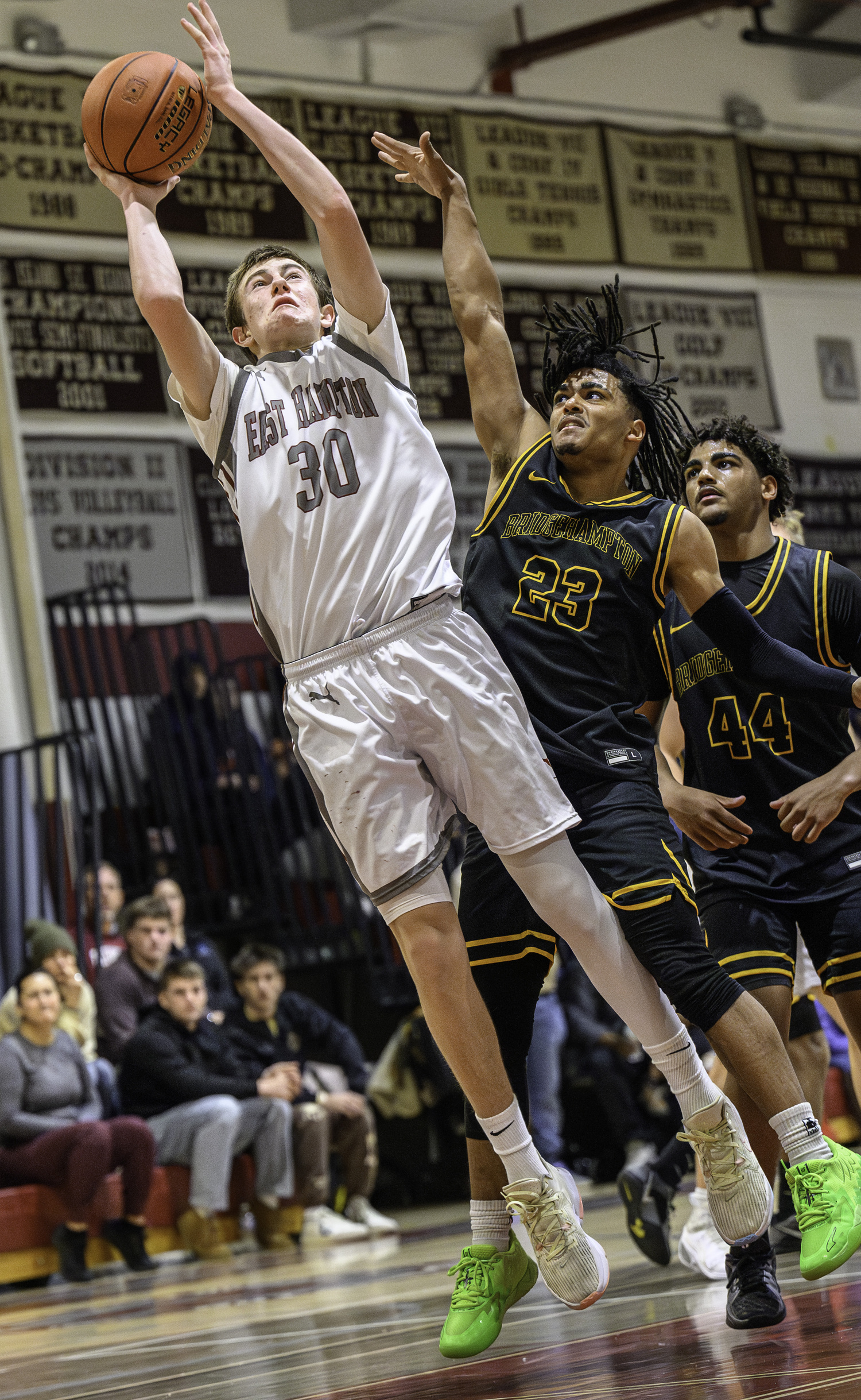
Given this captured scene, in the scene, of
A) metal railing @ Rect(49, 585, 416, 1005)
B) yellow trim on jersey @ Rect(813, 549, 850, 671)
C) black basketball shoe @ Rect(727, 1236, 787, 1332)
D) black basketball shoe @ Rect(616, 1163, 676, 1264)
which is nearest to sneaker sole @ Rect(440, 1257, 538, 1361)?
black basketball shoe @ Rect(727, 1236, 787, 1332)

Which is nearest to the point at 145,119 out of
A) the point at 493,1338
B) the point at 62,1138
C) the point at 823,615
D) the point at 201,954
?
the point at 823,615

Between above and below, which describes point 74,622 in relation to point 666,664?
above

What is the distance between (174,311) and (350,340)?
1.14ft

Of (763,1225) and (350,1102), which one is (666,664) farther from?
(350,1102)

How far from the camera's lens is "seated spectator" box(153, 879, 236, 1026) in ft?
26.2

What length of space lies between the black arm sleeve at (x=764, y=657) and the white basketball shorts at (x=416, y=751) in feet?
1.41

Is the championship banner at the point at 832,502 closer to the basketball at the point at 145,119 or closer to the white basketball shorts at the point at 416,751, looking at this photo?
the basketball at the point at 145,119

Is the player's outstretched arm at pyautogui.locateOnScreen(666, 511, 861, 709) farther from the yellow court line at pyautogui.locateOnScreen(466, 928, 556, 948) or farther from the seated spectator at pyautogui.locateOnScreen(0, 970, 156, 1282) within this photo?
the seated spectator at pyautogui.locateOnScreen(0, 970, 156, 1282)

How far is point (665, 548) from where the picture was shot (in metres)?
3.32

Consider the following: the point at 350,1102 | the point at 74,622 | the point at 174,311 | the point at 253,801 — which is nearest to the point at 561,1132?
the point at 350,1102

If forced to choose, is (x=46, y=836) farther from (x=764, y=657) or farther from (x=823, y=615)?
(x=764, y=657)

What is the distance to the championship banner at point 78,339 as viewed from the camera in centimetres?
1011

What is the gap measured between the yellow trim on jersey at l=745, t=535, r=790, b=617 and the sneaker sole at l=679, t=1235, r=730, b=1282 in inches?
60.0

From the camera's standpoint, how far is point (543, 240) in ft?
Answer: 40.2
